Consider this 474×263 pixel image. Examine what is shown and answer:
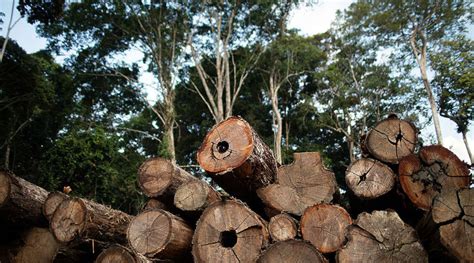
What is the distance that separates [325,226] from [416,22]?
16.6m

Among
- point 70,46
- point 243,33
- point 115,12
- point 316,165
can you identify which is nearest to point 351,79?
point 243,33

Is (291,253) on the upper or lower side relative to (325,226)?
lower

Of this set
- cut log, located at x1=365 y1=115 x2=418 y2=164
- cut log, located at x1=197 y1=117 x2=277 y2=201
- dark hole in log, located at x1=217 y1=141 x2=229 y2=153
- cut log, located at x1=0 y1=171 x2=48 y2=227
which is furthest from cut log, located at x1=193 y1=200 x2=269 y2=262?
cut log, located at x1=0 y1=171 x2=48 y2=227

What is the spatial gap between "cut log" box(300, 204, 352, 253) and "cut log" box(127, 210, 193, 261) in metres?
1.07

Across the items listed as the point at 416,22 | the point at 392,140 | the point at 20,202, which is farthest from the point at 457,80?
the point at 20,202

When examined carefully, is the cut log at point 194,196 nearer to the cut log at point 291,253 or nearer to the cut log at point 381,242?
the cut log at point 291,253

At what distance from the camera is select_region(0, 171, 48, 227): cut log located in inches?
148

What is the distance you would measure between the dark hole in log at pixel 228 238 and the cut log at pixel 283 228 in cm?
30

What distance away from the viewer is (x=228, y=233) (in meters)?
3.37

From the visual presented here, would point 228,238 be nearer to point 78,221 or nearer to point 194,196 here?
point 194,196

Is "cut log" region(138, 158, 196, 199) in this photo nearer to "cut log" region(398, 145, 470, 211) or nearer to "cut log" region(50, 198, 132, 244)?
"cut log" region(50, 198, 132, 244)

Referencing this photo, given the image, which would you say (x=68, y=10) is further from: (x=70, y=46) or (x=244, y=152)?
(x=244, y=152)

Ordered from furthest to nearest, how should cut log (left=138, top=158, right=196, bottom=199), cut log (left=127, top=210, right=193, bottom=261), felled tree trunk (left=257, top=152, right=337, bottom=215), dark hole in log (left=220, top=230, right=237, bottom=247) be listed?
cut log (left=138, top=158, right=196, bottom=199)
felled tree trunk (left=257, top=152, right=337, bottom=215)
cut log (left=127, top=210, right=193, bottom=261)
dark hole in log (left=220, top=230, right=237, bottom=247)

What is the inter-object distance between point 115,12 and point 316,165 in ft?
44.1
